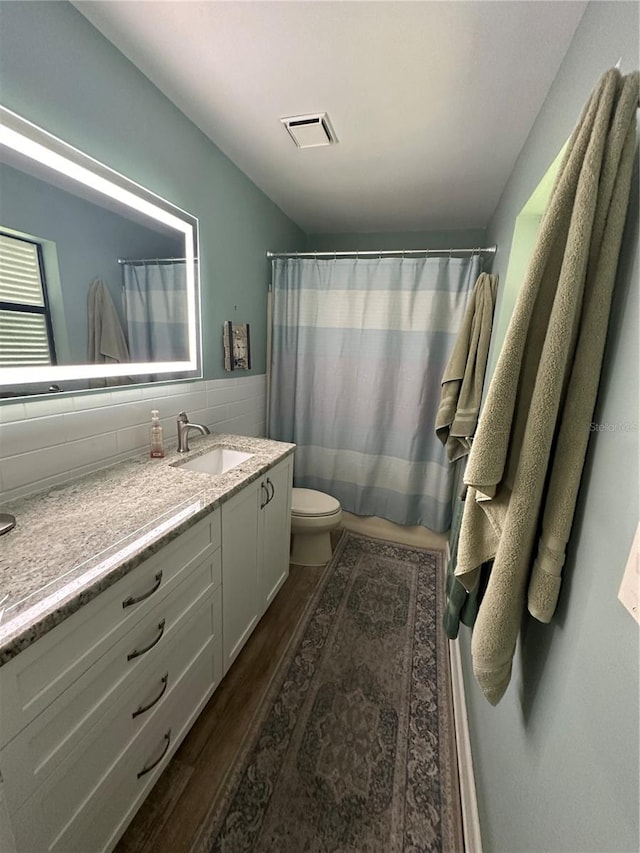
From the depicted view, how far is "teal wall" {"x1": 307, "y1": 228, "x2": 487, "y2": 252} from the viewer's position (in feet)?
8.61

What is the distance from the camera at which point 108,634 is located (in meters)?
0.78

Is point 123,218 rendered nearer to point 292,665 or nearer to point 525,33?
point 525,33

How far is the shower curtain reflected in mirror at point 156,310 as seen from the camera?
1.38 m

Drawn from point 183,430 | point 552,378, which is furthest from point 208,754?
point 552,378

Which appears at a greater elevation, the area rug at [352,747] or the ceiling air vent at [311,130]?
the ceiling air vent at [311,130]

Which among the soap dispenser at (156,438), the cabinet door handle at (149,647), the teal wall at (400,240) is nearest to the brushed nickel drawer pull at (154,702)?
the cabinet door handle at (149,647)

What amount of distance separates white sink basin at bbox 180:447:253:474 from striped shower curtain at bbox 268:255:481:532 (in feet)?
2.70

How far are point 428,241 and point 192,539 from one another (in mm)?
2820

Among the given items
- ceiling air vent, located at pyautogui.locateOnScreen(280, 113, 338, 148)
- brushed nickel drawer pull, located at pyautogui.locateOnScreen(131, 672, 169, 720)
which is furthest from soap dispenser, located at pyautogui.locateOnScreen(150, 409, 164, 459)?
ceiling air vent, located at pyautogui.locateOnScreen(280, 113, 338, 148)

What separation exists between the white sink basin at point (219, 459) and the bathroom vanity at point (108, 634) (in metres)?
0.23

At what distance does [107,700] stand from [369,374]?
6.62 feet

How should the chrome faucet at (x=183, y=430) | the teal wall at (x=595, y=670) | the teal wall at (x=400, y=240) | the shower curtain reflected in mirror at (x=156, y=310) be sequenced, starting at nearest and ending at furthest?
1. the teal wall at (x=595, y=670)
2. the shower curtain reflected in mirror at (x=156, y=310)
3. the chrome faucet at (x=183, y=430)
4. the teal wall at (x=400, y=240)

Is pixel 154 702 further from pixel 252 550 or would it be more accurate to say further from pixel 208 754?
pixel 252 550

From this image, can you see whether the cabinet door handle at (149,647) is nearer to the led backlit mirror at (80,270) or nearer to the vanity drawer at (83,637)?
the vanity drawer at (83,637)
